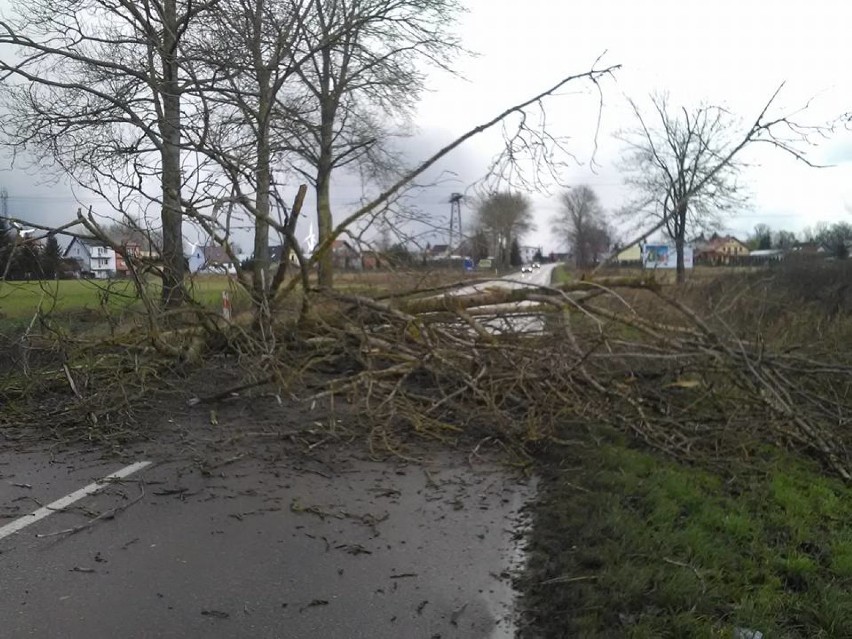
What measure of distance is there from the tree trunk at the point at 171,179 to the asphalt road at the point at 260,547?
3.05 metres

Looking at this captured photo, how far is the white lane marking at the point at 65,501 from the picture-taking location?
512 centimetres

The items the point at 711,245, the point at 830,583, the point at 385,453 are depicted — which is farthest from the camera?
the point at 711,245

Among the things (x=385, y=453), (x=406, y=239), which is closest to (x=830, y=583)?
(x=385, y=453)

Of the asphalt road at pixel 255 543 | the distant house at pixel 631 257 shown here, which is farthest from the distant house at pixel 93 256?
the distant house at pixel 631 257

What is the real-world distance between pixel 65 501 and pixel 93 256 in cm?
542

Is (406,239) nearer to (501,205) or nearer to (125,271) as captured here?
(501,205)

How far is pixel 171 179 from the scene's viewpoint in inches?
428

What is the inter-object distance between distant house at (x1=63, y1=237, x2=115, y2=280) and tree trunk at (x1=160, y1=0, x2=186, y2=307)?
0.68 m

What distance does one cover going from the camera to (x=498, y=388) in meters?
8.02

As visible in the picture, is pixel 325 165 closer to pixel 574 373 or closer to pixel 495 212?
pixel 495 212

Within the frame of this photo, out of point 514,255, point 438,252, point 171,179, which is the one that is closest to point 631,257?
point 438,252

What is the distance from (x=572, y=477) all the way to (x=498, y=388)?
6.17 ft

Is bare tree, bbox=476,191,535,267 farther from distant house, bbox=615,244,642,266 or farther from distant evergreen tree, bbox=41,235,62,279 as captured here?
distant evergreen tree, bbox=41,235,62,279

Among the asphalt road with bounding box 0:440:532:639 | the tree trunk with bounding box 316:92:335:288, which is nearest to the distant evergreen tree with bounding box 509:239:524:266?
the tree trunk with bounding box 316:92:335:288
